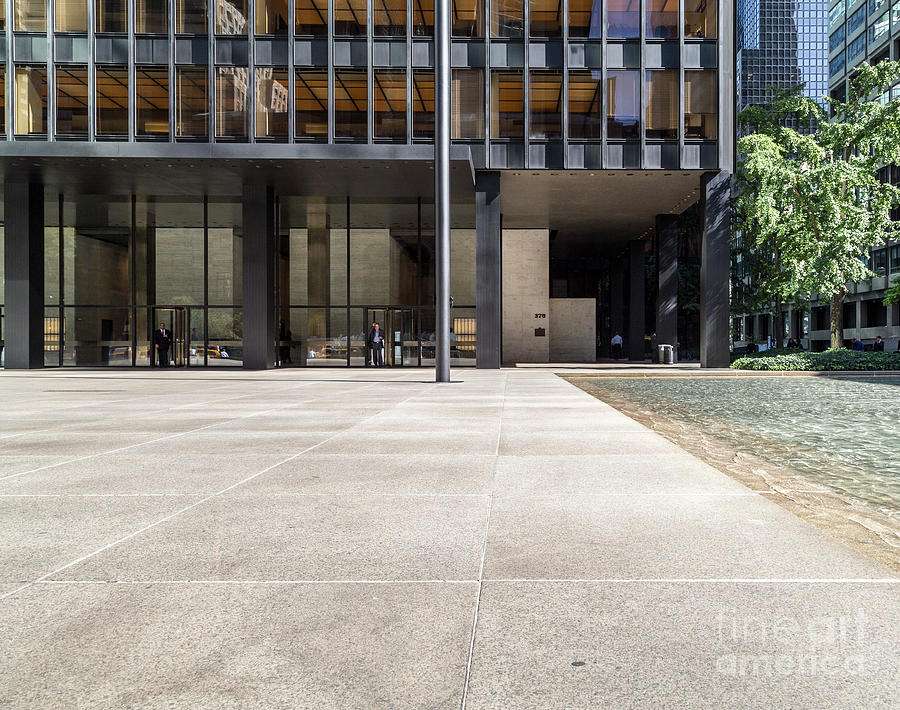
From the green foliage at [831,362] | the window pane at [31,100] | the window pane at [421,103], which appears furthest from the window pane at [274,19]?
the green foliage at [831,362]

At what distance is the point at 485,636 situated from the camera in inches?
111

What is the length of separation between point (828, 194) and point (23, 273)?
32.9 m

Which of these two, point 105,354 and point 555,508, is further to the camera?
point 105,354

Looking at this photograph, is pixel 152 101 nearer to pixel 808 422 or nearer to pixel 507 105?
pixel 507 105

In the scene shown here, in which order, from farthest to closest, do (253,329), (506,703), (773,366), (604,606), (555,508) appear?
(253,329) → (773,366) → (555,508) → (604,606) → (506,703)

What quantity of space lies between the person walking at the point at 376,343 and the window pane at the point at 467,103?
9080mm

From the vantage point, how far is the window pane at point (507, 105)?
91.0ft

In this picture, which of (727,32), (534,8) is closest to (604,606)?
(534,8)

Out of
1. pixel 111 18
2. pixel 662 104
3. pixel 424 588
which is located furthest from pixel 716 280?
pixel 424 588

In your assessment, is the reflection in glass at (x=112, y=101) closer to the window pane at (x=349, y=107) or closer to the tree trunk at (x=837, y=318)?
the window pane at (x=349, y=107)

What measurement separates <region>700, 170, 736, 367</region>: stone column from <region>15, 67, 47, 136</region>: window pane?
26870 mm

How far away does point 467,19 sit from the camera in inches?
1088

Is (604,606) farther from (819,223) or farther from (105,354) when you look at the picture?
(105,354)

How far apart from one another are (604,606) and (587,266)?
1960 inches
